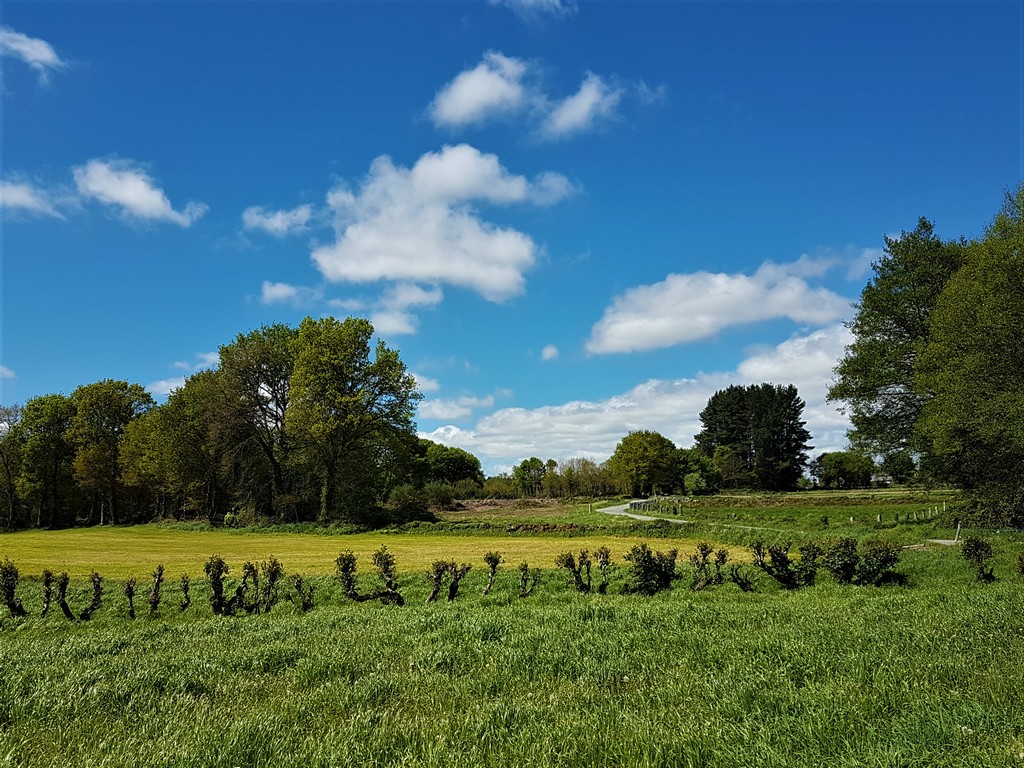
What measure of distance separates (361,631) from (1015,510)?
3462 centimetres

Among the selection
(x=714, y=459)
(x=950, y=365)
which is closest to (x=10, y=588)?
(x=950, y=365)

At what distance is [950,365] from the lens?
28.4 metres

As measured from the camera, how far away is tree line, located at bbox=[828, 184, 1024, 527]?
26.3 meters

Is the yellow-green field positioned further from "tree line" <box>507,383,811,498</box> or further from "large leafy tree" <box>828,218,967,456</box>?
"tree line" <box>507,383,811,498</box>

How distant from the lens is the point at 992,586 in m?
13.6

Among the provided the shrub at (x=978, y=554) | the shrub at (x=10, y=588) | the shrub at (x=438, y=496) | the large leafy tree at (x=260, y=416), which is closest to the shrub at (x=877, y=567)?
the shrub at (x=978, y=554)

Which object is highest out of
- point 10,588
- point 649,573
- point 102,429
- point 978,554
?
point 102,429

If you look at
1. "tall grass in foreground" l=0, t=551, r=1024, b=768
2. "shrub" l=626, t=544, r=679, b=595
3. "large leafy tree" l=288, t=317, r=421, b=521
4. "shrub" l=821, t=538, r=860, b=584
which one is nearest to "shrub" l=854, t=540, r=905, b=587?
"shrub" l=821, t=538, r=860, b=584

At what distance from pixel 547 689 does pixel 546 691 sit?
0.27 ft

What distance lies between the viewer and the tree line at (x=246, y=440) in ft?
187

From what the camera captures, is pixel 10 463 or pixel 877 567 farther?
pixel 10 463

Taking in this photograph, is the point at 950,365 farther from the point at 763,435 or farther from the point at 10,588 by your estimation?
the point at 763,435

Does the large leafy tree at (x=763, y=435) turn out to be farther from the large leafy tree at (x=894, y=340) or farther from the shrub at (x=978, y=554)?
the shrub at (x=978, y=554)

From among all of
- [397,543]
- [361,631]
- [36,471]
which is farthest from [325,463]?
[361,631]
